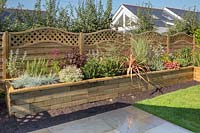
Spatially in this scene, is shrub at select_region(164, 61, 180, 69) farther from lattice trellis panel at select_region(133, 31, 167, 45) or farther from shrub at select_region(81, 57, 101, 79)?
shrub at select_region(81, 57, 101, 79)

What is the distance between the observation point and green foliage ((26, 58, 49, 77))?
5108mm

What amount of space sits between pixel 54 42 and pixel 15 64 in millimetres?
1195

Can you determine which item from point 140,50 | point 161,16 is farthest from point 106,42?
point 161,16

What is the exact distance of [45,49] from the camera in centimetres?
573

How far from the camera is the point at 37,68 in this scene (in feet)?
17.1

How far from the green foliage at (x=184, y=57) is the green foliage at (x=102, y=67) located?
9.09ft

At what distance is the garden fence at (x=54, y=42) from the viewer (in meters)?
5.18

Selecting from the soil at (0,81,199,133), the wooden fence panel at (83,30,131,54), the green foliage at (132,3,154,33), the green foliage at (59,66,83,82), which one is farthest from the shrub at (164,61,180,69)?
the green foliage at (59,66,83,82)

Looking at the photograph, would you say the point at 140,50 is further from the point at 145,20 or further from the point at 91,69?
the point at 145,20

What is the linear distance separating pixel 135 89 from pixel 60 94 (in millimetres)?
2224

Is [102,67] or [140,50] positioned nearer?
[102,67]

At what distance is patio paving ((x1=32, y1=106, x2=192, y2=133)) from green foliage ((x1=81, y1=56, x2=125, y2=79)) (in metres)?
1.30

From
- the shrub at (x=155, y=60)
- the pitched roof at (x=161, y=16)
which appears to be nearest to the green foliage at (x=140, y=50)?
the shrub at (x=155, y=60)

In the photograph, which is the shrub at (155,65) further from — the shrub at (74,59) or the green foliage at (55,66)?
the green foliage at (55,66)
